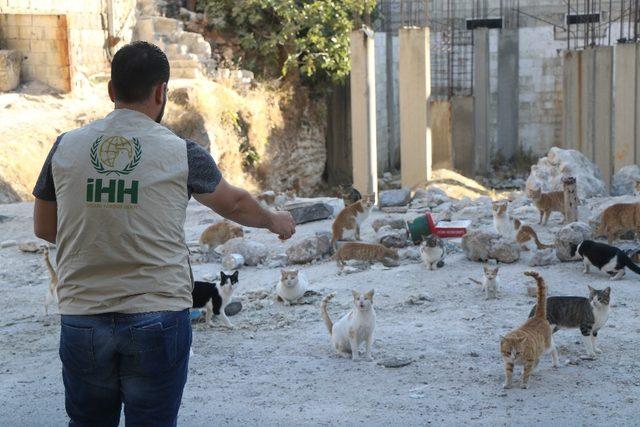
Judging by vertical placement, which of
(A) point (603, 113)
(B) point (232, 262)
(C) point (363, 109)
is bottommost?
(B) point (232, 262)

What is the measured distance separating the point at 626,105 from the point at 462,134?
5.83 meters

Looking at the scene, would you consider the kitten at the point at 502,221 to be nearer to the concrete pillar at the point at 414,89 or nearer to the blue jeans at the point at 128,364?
the concrete pillar at the point at 414,89

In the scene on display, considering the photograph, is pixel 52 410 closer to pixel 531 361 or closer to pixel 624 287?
pixel 531 361

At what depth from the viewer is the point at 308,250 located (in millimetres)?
10773

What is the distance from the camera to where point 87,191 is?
320cm

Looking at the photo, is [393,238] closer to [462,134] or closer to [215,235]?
[215,235]

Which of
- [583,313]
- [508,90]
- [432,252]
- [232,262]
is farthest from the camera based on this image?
[508,90]

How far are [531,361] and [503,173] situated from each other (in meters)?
20.2

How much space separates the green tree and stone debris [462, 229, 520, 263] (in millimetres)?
13377

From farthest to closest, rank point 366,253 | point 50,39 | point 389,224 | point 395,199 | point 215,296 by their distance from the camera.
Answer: point 50,39 < point 395,199 < point 389,224 < point 366,253 < point 215,296

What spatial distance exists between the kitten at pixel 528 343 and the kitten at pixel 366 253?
390cm

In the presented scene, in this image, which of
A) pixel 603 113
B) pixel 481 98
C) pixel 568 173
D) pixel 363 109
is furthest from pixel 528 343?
pixel 481 98

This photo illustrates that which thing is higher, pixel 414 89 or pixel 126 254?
pixel 414 89

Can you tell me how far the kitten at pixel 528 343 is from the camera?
6.03m
